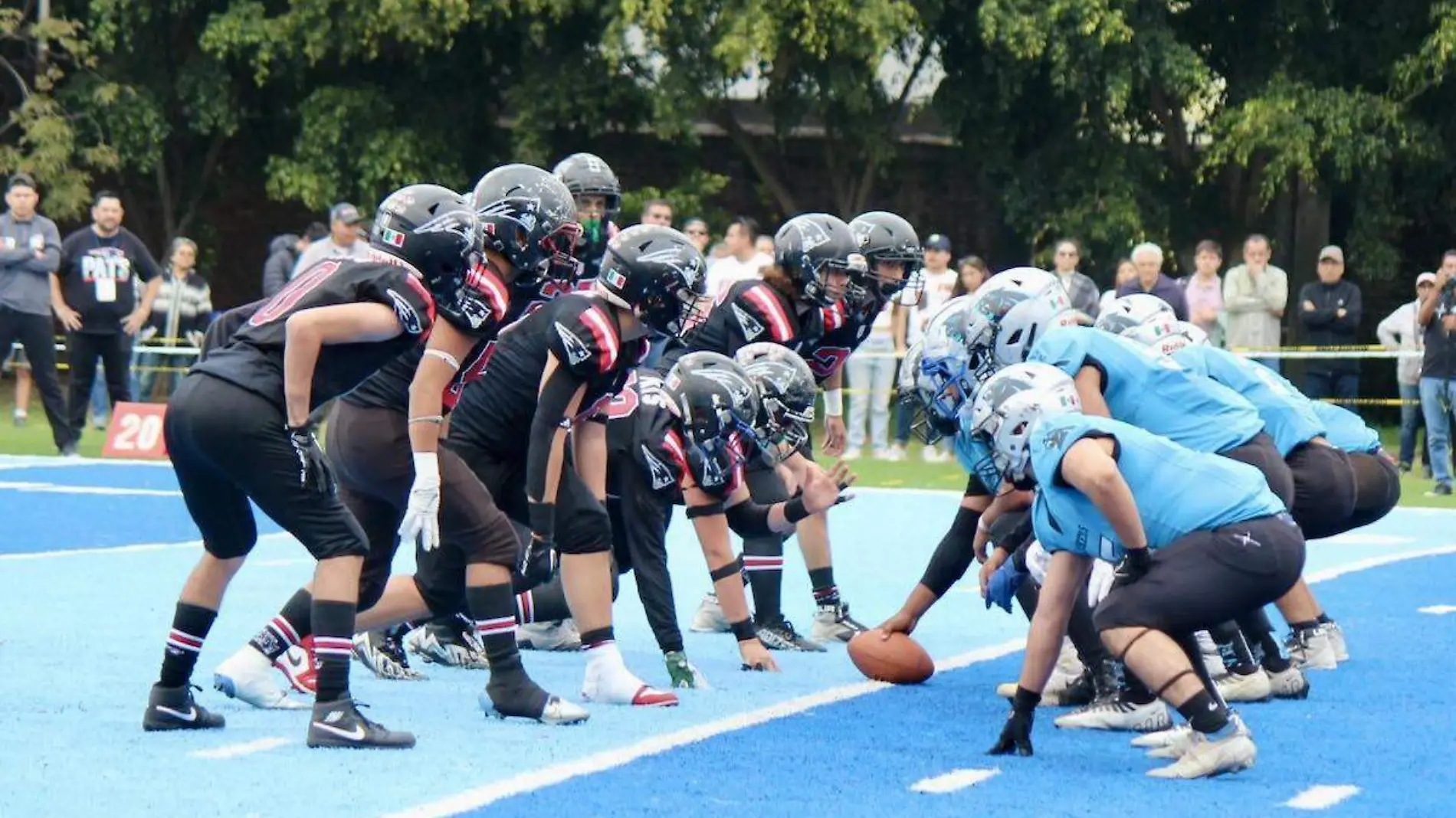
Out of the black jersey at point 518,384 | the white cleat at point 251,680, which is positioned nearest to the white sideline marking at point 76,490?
the black jersey at point 518,384

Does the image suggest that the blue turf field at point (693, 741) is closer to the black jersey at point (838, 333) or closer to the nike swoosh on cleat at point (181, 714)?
the nike swoosh on cleat at point (181, 714)

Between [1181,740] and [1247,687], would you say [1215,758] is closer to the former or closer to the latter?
[1181,740]

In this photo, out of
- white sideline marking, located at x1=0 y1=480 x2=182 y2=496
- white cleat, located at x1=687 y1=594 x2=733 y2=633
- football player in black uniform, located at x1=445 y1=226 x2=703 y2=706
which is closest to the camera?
football player in black uniform, located at x1=445 y1=226 x2=703 y2=706

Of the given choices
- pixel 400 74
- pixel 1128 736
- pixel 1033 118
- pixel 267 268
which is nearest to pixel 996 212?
pixel 1033 118

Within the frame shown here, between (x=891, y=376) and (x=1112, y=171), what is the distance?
5.71m

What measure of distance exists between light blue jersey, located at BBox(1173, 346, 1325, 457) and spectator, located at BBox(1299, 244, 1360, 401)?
34.5ft

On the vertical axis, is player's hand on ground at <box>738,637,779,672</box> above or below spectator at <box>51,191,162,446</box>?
below

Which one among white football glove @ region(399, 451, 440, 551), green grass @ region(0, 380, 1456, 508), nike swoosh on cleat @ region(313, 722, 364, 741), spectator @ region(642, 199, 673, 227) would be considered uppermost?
spectator @ region(642, 199, 673, 227)

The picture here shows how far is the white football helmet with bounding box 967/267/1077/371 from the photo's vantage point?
7.95 metres

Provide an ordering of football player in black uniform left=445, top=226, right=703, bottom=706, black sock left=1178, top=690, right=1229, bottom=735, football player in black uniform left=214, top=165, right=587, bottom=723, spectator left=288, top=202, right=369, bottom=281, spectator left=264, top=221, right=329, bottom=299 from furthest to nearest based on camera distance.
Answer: spectator left=264, top=221, right=329, bottom=299, spectator left=288, top=202, right=369, bottom=281, football player in black uniform left=445, top=226, right=703, bottom=706, football player in black uniform left=214, top=165, right=587, bottom=723, black sock left=1178, top=690, right=1229, bottom=735

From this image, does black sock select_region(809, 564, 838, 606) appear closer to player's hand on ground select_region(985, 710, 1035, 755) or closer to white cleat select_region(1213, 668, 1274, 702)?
white cleat select_region(1213, 668, 1274, 702)

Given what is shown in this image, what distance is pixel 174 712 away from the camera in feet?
23.2

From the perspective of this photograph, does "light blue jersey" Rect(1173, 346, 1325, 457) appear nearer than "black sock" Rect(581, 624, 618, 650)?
No

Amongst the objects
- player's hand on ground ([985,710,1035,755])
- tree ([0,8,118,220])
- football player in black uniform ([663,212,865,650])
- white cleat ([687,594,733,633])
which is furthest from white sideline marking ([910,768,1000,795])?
tree ([0,8,118,220])
